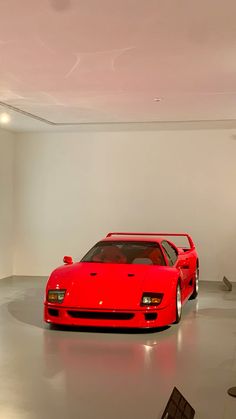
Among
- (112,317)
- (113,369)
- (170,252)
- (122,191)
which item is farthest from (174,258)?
(122,191)

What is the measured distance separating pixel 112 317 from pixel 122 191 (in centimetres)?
471

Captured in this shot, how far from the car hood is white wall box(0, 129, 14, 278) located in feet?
13.3

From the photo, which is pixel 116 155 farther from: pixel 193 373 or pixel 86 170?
pixel 193 373

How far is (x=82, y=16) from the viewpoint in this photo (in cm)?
360

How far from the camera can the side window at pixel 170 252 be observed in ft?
20.9

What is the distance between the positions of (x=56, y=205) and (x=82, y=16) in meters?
6.58

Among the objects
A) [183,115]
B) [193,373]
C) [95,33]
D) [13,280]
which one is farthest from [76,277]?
[13,280]

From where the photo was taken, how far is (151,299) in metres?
5.27

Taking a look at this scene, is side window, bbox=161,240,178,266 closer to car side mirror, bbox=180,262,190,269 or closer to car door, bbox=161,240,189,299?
car door, bbox=161,240,189,299

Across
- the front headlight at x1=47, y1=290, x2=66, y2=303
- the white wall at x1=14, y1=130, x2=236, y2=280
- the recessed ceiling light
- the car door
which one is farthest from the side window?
the recessed ceiling light

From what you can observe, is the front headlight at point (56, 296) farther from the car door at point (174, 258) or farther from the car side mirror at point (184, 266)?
the car side mirror at point (184, 266)

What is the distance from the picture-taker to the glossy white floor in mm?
3258

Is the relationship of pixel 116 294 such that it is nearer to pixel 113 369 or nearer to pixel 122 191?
pixel 113 369

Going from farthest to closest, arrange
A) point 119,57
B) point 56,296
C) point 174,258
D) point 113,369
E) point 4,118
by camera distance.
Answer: point 4,118 → point 174,258 → point 56,296 → point 119,57 → point 113,369
